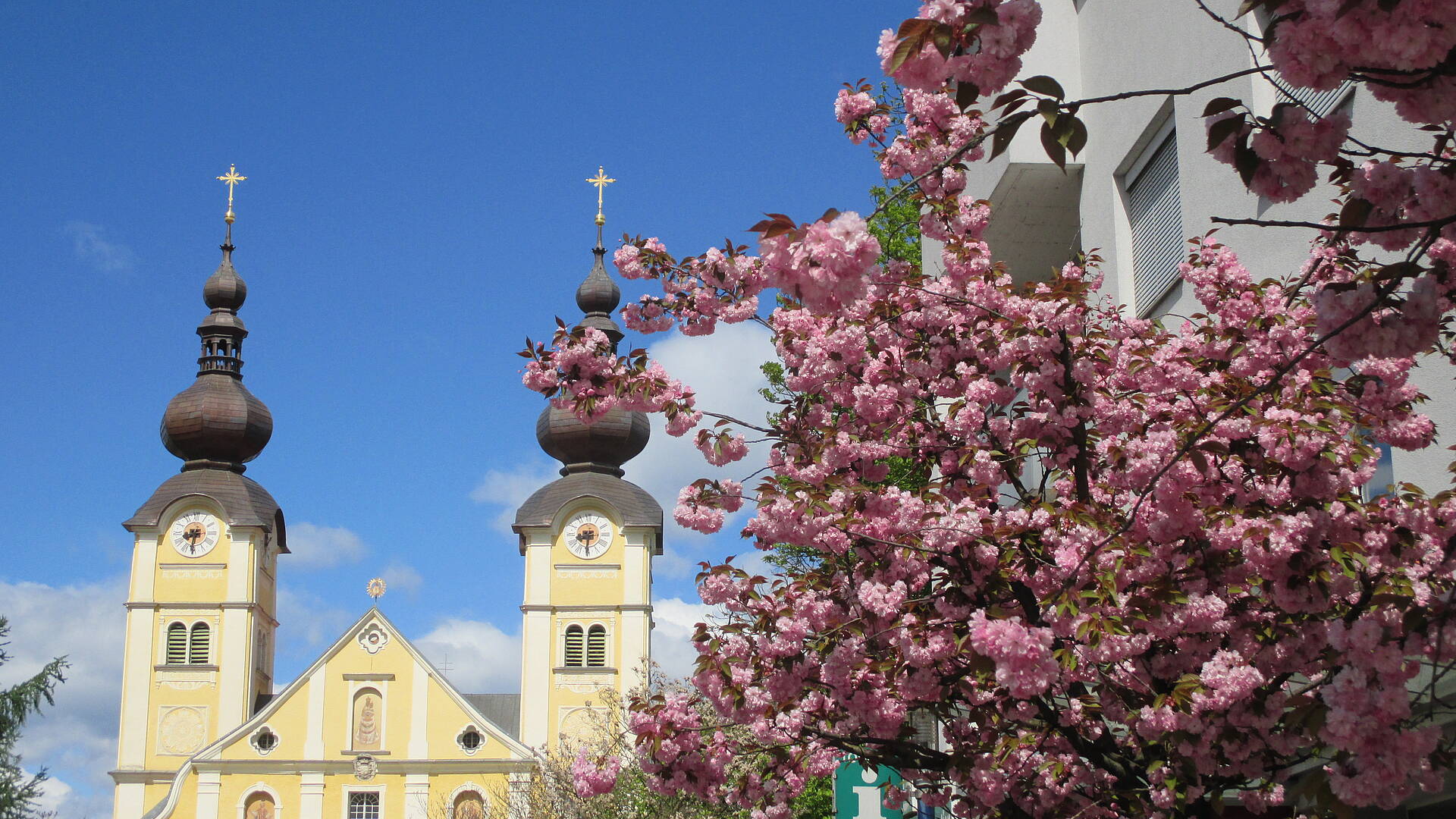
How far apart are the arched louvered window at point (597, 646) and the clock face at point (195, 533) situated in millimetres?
12994

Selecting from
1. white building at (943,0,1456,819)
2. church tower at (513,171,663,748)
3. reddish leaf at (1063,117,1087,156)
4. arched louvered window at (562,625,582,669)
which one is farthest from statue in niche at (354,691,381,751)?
reddish leaf at (1063,117,1087,156)

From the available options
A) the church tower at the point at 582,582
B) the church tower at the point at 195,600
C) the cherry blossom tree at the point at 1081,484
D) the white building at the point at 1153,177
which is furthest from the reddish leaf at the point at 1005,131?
the church tower at the point at 195,600

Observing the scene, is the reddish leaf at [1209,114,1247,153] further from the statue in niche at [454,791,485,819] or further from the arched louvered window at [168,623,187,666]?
the arched louvered window at [168,623,187,666]

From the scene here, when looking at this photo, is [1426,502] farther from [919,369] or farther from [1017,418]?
[919,369]

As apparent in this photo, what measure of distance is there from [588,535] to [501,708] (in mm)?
8400

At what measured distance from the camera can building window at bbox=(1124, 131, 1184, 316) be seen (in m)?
11.7

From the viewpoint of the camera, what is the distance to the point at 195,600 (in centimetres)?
5350

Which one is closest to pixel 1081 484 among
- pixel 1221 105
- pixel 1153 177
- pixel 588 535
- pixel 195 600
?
pixel 1221 105

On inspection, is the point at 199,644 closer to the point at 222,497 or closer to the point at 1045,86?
the point at 222,497

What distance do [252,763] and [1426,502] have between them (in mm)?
49425

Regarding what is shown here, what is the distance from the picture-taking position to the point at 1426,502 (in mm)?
5742

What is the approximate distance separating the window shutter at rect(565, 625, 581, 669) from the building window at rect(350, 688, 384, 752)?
624 centimetres

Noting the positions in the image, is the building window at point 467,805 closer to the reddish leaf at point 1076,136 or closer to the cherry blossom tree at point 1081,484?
the cherry blossom tree at point 1081,484

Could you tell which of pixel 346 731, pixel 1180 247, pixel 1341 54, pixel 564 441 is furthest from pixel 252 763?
pixel 1341 54
